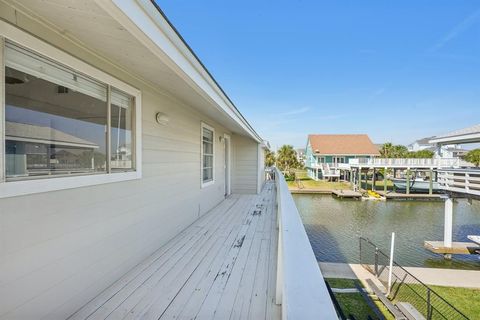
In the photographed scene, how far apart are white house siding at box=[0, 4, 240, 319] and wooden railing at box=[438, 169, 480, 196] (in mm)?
9783

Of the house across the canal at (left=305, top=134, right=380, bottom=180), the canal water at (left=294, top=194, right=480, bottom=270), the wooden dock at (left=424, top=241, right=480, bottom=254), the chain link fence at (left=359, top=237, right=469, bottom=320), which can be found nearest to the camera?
the chain link fence at (left=359, top=237, right=469, bottom=320)

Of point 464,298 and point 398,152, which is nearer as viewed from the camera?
point 464,298

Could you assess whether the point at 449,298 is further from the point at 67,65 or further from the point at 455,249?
the point at 67,65

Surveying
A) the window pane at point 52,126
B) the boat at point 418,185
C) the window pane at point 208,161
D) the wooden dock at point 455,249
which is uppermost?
the window pane at point 52,126

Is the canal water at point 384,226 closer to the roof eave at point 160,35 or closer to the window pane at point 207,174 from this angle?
the window pane at point 207,174

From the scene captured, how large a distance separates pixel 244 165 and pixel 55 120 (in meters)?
7.25

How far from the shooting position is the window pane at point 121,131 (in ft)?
7.89

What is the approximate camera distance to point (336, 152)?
29734 millimetres

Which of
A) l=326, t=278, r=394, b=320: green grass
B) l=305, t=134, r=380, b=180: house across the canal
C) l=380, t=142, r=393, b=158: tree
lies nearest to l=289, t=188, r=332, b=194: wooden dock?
l=305, t=134, r=380, b=180: house across the canal

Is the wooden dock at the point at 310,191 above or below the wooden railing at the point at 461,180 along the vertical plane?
below

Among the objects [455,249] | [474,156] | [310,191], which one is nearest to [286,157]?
[310,191]

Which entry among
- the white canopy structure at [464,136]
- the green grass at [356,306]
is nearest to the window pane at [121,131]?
the green grass at [356,306]

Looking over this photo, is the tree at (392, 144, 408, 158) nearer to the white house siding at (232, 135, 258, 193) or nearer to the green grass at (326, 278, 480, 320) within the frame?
the green grass at (326, 278, 480, 320)

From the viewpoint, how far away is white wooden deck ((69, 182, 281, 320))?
76.3 inches
